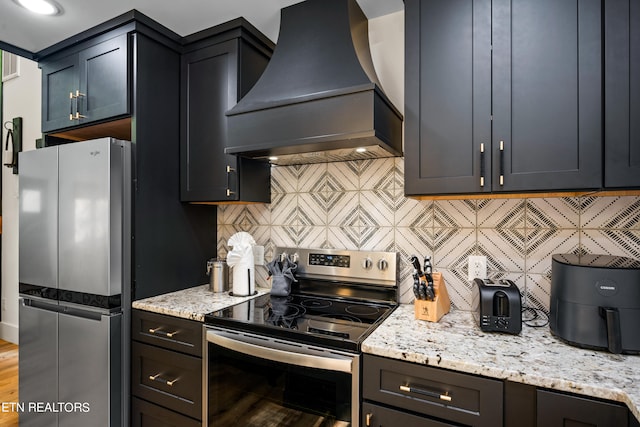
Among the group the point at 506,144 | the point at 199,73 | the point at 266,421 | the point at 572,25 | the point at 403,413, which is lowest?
the point at 266,421

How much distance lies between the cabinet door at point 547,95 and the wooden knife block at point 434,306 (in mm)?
470

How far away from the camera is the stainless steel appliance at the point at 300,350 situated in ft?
4.11

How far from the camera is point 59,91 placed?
2125 mm

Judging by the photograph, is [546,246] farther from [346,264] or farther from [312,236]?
[312,236]

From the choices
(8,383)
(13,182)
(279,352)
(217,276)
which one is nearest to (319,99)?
(279,352)

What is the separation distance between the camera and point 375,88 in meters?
1.40

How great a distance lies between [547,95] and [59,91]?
8.66 ft

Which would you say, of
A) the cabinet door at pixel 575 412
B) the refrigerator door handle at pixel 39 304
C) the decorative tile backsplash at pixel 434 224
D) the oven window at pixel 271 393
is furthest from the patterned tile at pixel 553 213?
the refrigerator door handle at pixel 39 304

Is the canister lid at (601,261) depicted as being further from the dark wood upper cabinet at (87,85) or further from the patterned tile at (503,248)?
the dark wood upper cabinet at (87,85)

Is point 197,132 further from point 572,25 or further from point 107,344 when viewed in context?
point 572,25

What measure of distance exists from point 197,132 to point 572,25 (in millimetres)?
1838

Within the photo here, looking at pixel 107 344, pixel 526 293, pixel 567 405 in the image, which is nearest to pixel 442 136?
pixel 526 293

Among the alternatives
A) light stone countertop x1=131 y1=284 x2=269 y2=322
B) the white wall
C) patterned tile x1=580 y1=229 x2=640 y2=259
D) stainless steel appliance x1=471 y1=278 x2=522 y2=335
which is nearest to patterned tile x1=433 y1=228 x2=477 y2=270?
stainless steel appliance x1=471 y1=278 x2=522 y2=335

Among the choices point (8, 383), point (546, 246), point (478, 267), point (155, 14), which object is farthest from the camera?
point (8, 383)
